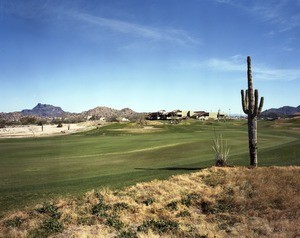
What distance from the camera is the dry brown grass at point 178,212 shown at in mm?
13758

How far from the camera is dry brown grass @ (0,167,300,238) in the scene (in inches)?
542

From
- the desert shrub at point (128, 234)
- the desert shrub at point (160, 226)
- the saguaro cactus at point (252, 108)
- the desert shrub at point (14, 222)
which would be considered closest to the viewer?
the desert shrub at point (128, 234)

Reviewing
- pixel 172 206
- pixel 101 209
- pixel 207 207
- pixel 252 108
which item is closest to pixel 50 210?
pixel 101 209

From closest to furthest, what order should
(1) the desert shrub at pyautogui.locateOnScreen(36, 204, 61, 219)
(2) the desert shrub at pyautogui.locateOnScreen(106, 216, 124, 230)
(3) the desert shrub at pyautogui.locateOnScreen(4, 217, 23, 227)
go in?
(3) the desert shrub at pyautogui.locateOnScreen(4, 217, 23, 227) → (2) the desert shrub at pyautogui.locateOnScreen(106, 216, 124, 230) → (1) the desert shrub at pyautogui.locateOnScreen(36, 204, 61, 219)

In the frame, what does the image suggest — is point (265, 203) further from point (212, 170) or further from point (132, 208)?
point (212, 170)

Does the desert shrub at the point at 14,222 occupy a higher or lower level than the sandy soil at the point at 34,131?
lower

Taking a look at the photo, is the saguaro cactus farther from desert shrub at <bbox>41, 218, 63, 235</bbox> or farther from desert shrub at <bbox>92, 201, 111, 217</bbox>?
desert shrub at <bbox>41, 218, 63, 235</bbox>

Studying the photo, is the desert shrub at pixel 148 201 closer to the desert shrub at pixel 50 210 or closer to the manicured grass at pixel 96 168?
the manicured grass at pixel 96 168

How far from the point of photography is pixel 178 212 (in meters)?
16.3

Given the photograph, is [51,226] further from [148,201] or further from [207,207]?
[207,207]

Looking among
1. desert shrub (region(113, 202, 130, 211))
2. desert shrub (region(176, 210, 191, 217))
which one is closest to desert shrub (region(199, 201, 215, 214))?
desert shrub (region(176, 210, 191, 217))

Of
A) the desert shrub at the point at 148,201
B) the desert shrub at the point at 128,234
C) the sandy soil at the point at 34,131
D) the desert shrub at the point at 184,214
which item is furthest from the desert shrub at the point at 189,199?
the sandy soil at the point at 34,131

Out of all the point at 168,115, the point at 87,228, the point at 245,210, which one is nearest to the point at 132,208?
the point at 87,228

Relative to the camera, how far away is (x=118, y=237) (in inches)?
519
